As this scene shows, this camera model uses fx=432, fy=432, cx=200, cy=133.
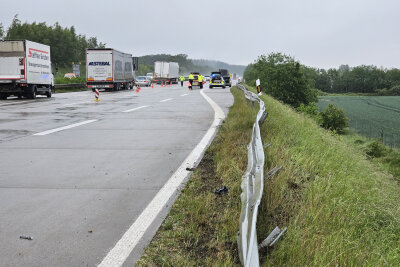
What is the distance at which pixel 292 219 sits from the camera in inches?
150

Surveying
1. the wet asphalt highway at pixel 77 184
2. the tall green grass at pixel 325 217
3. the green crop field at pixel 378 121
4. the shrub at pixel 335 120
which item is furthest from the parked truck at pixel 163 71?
the tall green grass at pixel 325 217

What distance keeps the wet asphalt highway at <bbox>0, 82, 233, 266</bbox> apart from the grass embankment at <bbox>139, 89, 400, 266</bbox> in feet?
1.25

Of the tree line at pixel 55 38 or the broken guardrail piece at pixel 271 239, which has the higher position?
the tree line at pixel 55 38

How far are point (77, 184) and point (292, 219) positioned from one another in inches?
108

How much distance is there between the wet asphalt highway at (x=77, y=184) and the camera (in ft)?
11.1

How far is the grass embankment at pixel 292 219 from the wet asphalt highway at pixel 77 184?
38 centimetres

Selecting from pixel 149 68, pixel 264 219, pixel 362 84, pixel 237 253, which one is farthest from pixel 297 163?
pixel 362 84

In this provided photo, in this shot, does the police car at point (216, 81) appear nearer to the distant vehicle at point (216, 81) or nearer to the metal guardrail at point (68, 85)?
the distant vehicle at point (216, 81)

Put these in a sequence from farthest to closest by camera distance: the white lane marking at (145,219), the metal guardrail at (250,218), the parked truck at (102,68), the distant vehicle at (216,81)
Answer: the distant vehicle at (216,81) → the parked truck at (102,68) → the white lane marking at (145,219) → the metal guardrail at (250,218)

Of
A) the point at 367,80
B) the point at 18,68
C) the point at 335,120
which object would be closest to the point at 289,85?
the point at 335,120

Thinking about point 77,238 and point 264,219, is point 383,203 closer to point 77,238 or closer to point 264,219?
point 264,219

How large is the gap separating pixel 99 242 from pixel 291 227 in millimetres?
1572

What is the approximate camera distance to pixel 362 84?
627 feet

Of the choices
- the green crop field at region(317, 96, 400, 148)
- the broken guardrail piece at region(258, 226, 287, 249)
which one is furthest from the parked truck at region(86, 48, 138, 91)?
the green crop field at region(317, 96, 400, 148)
